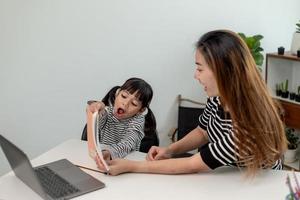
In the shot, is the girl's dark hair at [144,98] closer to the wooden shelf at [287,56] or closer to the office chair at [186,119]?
the office chair at [186,119]

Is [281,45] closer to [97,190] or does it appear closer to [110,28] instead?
[110,28]

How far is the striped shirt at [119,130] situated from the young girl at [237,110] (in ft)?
1.36

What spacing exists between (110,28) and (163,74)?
0.56 meters

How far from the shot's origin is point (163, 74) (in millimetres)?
3127

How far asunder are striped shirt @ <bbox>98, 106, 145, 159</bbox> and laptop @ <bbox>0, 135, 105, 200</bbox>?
351 mm

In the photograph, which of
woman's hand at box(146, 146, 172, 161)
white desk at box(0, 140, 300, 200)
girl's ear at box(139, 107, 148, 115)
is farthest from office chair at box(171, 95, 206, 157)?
white desk at box(0, 140, 300, 200)

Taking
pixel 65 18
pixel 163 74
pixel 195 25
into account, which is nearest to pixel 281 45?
pixel 195 25

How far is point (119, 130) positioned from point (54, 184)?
647 mm

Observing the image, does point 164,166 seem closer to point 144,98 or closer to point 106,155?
point 106,155

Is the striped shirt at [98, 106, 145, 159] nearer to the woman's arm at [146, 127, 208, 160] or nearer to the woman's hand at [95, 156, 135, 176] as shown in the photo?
the woman's arm at [146, 127, 208, 160]

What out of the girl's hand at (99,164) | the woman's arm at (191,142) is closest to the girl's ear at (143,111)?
the woman's arm at (191,142)

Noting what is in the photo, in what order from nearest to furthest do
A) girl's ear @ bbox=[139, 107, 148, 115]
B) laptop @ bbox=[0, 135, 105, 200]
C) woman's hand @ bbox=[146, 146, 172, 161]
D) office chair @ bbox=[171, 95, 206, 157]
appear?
laptop @ bbox=[0, 135, 105, 200], woman's hand @ bbox=[146, 146, 172, 161], girl's ear @ bbox=[139, 107, 148, 115], office chair @ bbox=[171, 95, 206, 157]

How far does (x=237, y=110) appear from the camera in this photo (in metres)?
1.46

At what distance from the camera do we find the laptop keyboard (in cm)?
143
